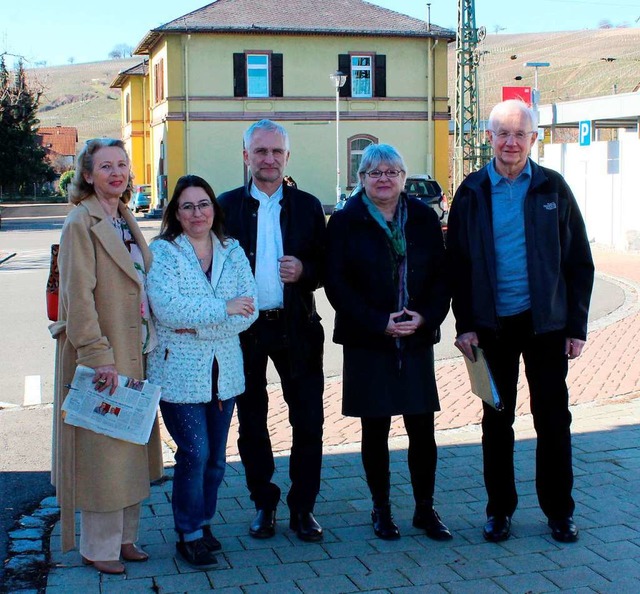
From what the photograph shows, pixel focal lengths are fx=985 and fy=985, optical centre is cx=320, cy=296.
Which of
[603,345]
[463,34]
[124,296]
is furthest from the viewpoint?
[463,34]

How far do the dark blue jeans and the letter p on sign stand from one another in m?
22.4

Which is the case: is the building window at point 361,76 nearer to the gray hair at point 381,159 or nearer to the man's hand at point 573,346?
the gray hair at point 381,159

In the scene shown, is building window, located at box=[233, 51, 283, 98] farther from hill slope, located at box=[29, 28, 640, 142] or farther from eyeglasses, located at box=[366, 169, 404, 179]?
hill slope, located at box=[29, 28, 640, 142]

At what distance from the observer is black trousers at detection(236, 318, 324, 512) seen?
4.82 m

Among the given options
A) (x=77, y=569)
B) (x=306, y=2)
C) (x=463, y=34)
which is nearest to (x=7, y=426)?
(x=77, y=569)

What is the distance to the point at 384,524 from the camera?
16.0 ft

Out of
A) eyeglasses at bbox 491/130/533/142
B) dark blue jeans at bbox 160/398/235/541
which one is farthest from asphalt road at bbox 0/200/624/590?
eyeglasses at bbox 491/130/533/142

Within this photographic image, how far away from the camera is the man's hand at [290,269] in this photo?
474 centimetres

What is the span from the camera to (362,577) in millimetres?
4359

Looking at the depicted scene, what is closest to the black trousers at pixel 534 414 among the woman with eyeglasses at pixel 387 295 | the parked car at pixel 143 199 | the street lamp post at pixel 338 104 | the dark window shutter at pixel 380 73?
the woman with eyeglasses at pixel 387 295

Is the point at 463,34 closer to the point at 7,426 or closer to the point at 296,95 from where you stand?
the point at 296,95

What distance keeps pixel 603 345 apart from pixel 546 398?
6.10m

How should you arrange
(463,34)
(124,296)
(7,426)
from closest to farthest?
(124,296) < (7,426) < (463,34)

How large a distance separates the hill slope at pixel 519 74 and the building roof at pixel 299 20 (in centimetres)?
4594
